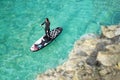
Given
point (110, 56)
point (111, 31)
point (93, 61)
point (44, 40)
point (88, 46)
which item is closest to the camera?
point (110, 56)

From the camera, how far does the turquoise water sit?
67.8 ft

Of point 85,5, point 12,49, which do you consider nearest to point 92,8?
point 85,5

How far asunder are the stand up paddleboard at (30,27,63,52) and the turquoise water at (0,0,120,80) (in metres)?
0.35

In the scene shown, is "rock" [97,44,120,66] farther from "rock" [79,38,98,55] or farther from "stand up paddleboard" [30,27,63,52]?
"stand up paddleboard" [30,27,63,52]

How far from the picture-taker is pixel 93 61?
708 inches

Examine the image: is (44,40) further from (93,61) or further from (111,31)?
(93,61)

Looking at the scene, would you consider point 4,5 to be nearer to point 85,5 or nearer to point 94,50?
point 85,5

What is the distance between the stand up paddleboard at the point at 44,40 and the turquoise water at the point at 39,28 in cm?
Answer: 35

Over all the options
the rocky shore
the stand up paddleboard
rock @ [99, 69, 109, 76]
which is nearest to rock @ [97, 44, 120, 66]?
the rocky shore

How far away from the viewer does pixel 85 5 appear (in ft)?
91.2

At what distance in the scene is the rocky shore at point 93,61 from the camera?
1666cm

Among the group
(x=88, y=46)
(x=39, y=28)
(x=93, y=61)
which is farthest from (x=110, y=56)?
(x=39, y=28)

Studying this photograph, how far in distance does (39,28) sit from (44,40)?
2881 mm

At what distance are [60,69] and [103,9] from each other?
33.7 feet
